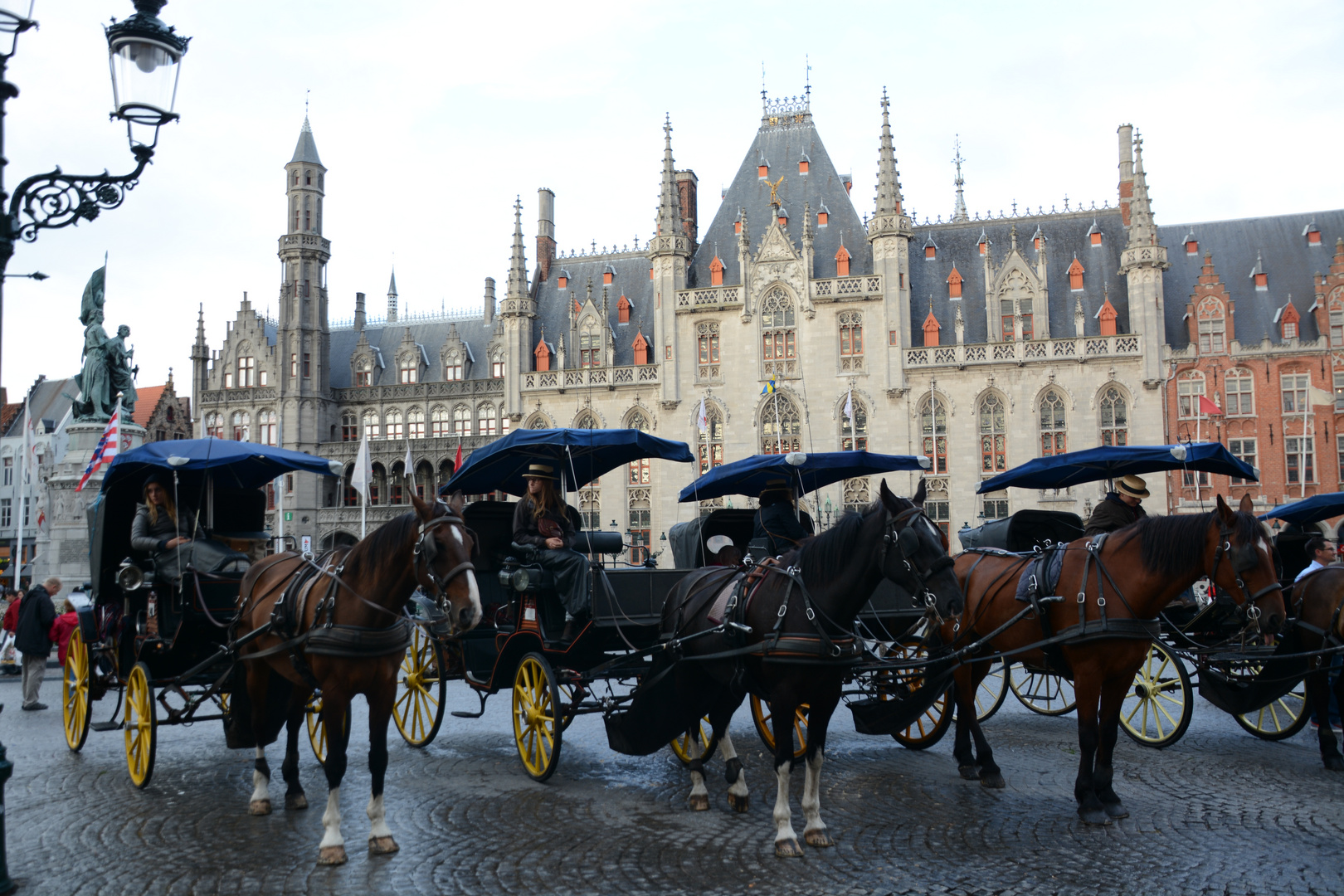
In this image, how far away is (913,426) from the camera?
3950 cm

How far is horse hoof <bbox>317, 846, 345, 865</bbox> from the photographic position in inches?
246

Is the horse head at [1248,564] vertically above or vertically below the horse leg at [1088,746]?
above

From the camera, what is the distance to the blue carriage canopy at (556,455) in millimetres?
9383

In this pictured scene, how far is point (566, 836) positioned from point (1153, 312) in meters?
37.2

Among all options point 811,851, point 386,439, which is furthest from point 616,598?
point 386,439

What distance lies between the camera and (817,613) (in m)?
6.76

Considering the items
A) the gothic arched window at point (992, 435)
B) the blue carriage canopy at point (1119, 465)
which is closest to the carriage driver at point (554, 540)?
the blue carriage canopy at point (1119, 465)

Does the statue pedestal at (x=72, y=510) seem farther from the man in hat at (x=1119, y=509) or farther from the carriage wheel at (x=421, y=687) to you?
the man in hat at (x=1119, y=509)

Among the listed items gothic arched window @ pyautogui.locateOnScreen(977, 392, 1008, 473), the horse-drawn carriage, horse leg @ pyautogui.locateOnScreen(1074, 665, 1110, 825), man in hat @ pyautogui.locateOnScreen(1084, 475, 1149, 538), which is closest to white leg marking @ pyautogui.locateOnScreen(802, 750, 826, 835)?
horse leg @ pyautogui.locateOnScreen(1074, 665, 1110, 825)

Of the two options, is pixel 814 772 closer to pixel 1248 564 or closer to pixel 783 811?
pixel 783 811

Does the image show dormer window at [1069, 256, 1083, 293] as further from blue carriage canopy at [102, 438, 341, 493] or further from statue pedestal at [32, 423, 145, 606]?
blue carriage canopy at [102, 438, 341, 493]

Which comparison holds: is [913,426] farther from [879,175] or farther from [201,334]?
[201,334]

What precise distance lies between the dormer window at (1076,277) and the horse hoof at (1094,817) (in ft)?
120

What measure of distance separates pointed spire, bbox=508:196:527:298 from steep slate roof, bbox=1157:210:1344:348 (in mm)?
27011
